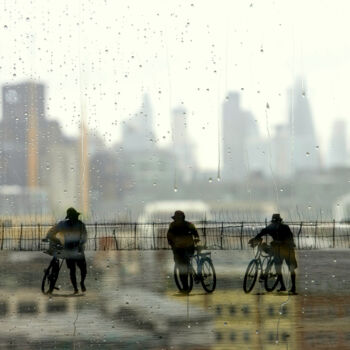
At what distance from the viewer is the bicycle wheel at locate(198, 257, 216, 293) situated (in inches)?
237

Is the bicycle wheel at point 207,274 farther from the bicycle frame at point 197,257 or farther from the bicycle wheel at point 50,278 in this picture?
the bicycle wheel at point 50,278

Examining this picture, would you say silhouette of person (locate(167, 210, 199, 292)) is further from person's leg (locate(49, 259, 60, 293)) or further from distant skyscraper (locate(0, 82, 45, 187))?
distant skyscraper (locate(0, 82, 45, 187))

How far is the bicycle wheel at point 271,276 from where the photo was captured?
6.01 meters

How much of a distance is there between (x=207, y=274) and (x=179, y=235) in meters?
0.37

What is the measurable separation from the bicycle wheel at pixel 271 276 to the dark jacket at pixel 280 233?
0.66 feet

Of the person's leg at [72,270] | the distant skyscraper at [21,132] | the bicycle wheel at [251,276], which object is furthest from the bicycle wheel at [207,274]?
the distant skyscraper at [21,132]

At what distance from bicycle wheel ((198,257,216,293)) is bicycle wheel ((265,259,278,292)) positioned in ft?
1.25

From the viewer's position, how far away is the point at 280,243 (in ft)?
20.4

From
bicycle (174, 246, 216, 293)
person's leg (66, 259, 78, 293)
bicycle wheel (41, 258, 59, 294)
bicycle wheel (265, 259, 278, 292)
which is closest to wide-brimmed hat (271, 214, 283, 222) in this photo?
bicycle wheel (265, 259, 278, 292)

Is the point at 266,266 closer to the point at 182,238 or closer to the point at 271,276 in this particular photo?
the point at 271,276

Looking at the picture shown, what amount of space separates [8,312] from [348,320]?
2.17m

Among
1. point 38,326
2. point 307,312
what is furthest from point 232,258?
point 38,326

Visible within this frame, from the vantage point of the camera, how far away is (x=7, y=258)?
10211mm

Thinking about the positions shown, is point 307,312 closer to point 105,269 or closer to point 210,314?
point 210,314
